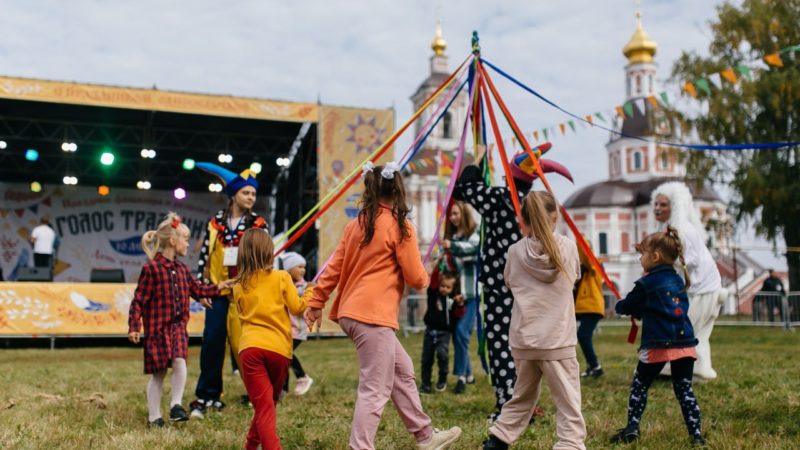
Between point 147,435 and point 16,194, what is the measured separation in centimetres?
1801

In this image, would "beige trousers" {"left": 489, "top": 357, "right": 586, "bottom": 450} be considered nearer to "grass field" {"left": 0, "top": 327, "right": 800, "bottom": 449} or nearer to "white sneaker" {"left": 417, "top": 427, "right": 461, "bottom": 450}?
"white sneaker" {"left": 417, "top": 427, "right": 461, "bottom": 450}

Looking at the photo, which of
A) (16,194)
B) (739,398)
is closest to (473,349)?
(739,398)

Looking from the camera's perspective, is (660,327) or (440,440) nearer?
(440,440)

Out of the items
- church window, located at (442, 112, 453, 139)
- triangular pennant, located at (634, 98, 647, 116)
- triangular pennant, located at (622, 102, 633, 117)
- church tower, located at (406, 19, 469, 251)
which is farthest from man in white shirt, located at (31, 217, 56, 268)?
church window, located at (442, 112, 453, 139)

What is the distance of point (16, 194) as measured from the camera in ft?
66.0

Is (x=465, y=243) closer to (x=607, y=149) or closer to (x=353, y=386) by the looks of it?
(x=353, y=386)

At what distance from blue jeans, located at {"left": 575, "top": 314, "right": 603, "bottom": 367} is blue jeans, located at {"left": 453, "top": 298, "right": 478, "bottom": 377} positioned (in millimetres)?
1099

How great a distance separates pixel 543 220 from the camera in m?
3.76

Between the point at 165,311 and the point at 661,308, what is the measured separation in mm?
3069

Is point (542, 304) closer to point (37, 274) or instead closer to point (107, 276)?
point (37, 274)

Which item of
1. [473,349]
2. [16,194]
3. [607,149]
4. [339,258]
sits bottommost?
[473,349]

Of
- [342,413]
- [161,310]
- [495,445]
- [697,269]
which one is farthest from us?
[697,269]

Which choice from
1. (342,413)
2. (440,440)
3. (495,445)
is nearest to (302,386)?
(342,413)

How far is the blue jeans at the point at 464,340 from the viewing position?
679cm
